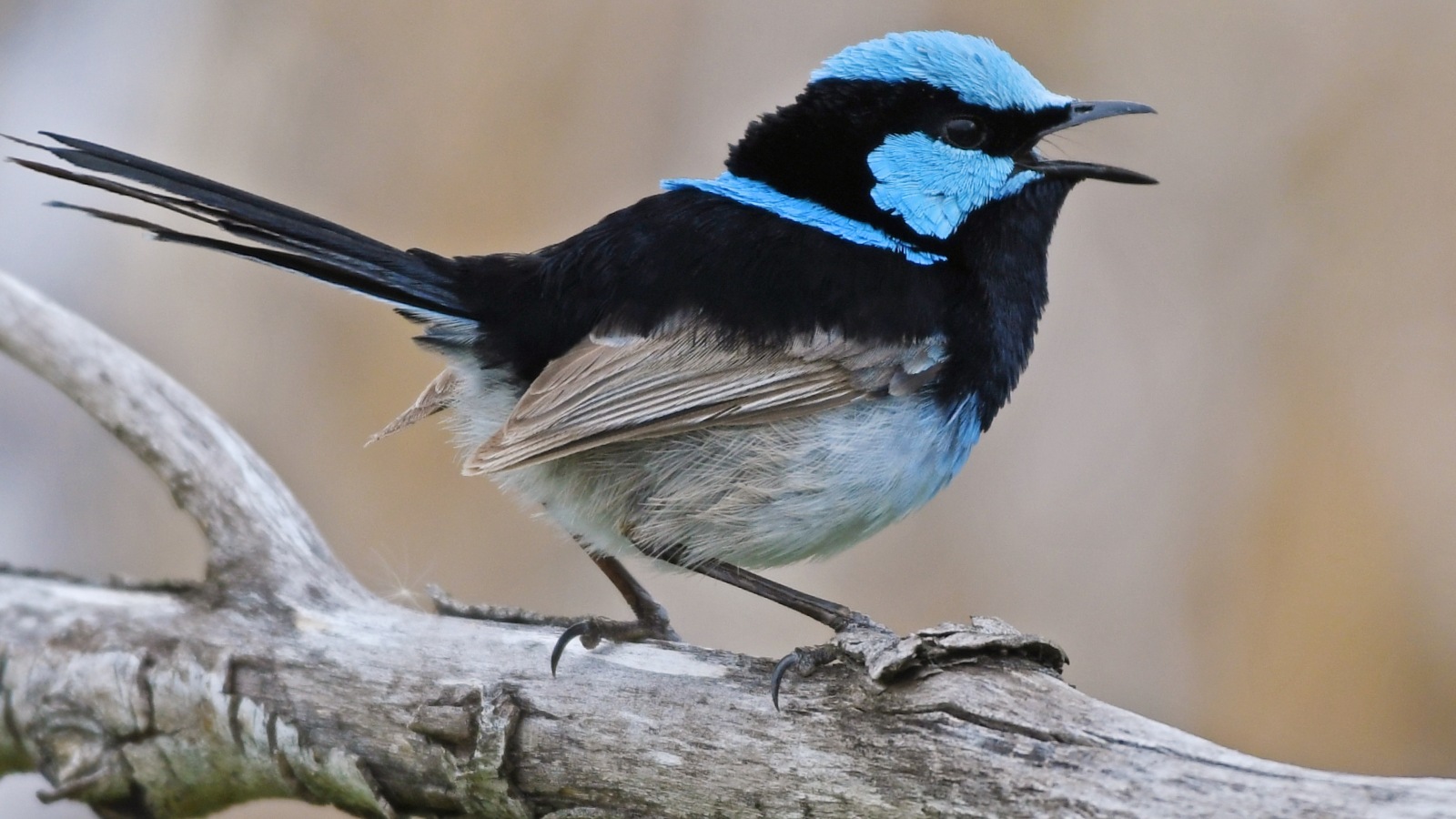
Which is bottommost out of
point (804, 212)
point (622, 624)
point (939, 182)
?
point (622, 624)

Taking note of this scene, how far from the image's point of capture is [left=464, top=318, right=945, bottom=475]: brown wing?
3.05 meters

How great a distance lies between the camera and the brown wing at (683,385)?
10.0 ft

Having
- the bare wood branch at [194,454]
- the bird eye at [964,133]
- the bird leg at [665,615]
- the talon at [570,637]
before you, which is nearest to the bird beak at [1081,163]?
the bird eye at [964,133]

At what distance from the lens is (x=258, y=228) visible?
299cm

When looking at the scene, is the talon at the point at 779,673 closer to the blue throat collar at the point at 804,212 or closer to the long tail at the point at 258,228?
the blue throat collar at the point at 804,212

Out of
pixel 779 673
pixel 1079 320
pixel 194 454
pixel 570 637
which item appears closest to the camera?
pixel 779 673

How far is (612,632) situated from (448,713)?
1.39 ft

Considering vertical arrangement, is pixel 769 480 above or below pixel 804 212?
below

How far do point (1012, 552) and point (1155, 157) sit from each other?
1607mm

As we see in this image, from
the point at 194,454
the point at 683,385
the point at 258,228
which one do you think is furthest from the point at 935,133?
the point at 194,454

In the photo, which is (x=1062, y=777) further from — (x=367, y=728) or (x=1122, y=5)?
(x=1122, y=5)

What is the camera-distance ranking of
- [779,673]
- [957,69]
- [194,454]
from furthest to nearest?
[194,454] < [957,69] < [779,673]

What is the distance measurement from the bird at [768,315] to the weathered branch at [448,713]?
0.28m

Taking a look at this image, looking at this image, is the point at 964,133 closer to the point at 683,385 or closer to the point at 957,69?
the point at 957,69
